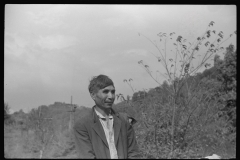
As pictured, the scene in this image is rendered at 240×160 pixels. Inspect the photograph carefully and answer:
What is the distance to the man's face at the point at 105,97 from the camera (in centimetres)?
269

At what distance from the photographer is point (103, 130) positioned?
8.79ft

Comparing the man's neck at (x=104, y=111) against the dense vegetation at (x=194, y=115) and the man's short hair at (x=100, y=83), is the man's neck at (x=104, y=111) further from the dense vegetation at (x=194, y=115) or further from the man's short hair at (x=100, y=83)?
the dense vegetation at (x=194, y=115)

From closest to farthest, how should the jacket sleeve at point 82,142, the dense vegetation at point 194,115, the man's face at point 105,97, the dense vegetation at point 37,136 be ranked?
the jacket sleeve at point 82,142 < the man's face at point 105,97 < the dense vegetation at point 37,136 < the dense vegetation at point 194,115

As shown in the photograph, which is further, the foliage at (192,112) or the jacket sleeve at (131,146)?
the foliage at (192,112)

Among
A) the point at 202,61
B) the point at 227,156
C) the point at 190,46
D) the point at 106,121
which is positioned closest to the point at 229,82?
the point at 202,61

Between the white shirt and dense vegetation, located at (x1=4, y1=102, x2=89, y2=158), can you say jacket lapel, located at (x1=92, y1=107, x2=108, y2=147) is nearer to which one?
the white shirt

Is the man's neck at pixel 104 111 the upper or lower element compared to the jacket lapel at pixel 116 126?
upper

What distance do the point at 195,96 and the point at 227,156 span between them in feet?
5.46

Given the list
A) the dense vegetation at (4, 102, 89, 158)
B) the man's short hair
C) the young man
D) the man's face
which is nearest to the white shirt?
the young man

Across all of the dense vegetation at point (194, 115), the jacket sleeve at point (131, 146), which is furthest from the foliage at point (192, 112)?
the jacket sleeve at point (131, 146)

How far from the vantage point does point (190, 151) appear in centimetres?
535

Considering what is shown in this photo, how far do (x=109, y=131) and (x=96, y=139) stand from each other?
20 centimetres

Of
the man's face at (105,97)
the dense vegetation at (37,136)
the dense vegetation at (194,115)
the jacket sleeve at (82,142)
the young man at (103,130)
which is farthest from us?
the dense vegetation at (194,115)

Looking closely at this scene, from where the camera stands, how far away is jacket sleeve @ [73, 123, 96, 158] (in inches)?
97.8
